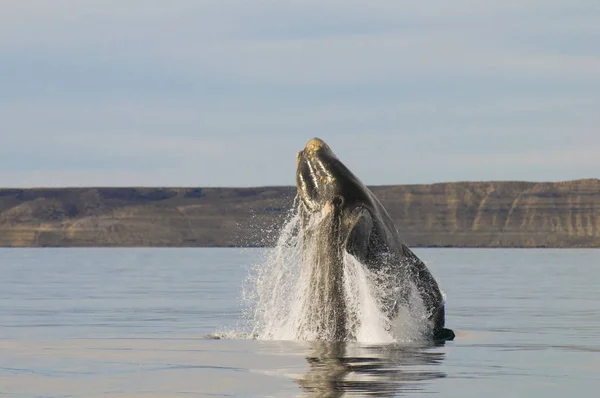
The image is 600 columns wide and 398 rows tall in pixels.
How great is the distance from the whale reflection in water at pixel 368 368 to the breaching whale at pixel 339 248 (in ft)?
1.94

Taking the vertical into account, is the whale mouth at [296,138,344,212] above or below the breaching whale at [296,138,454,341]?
above

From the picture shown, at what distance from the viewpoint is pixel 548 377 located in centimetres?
1445

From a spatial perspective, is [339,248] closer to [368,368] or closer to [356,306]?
[356,306]

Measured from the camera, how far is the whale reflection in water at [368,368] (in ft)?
42.5

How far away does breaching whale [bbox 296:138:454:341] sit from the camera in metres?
18.5

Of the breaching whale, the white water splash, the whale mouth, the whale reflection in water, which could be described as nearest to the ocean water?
the whale reflection in water

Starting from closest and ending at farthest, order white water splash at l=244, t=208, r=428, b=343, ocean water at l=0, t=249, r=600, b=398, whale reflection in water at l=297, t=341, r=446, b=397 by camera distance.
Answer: whale reflection in water at l=297, t=341, r=446, b=397, ocean water at l=0, t=249, r=600, b=398, white water splash at l=244, t=208, r=428, b=343

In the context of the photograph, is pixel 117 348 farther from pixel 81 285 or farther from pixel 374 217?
pixel 81 285

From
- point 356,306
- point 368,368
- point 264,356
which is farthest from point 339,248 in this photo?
point 368,368

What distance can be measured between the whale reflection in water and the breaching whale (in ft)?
1.94

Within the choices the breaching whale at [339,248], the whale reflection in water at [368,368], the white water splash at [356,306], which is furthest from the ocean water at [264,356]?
the breaching whale at [339,248]

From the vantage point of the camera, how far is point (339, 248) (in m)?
18.6

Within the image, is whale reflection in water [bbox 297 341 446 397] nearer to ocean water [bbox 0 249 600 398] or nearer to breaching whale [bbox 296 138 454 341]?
ocean water [bbox 0 249 600 398]

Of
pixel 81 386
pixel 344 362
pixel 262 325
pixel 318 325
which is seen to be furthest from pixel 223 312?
pixel 81 386
